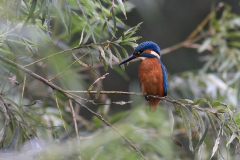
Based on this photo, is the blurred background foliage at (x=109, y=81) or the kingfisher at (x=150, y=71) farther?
the kingfisher at (x=150, y=71)

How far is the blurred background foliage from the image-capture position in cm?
134

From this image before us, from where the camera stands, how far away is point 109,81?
6.50 meters

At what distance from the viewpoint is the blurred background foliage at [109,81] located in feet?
4.39

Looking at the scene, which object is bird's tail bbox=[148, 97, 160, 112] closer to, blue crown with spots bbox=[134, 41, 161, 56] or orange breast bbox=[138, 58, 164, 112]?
orange breast bbox=[138, 58, 164, 112]

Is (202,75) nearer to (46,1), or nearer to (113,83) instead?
(46,1)

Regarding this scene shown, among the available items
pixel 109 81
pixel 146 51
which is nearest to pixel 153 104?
pixel 146 51

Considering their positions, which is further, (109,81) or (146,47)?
(109,81)

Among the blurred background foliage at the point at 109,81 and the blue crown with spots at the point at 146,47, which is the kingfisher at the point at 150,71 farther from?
the blurred background foliage at the point at 109,81

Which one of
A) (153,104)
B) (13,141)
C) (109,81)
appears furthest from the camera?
(109,81)

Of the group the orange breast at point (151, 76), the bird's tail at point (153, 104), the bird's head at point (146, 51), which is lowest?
the bird's tail at point (153, 104)

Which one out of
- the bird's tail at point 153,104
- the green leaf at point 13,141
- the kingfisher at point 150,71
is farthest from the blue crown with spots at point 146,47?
the green leaf at point 13,141

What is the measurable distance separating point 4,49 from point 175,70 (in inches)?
222

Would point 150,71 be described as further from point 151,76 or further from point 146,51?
point 146,51

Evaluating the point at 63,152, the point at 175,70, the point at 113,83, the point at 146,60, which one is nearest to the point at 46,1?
the point at 63,152
